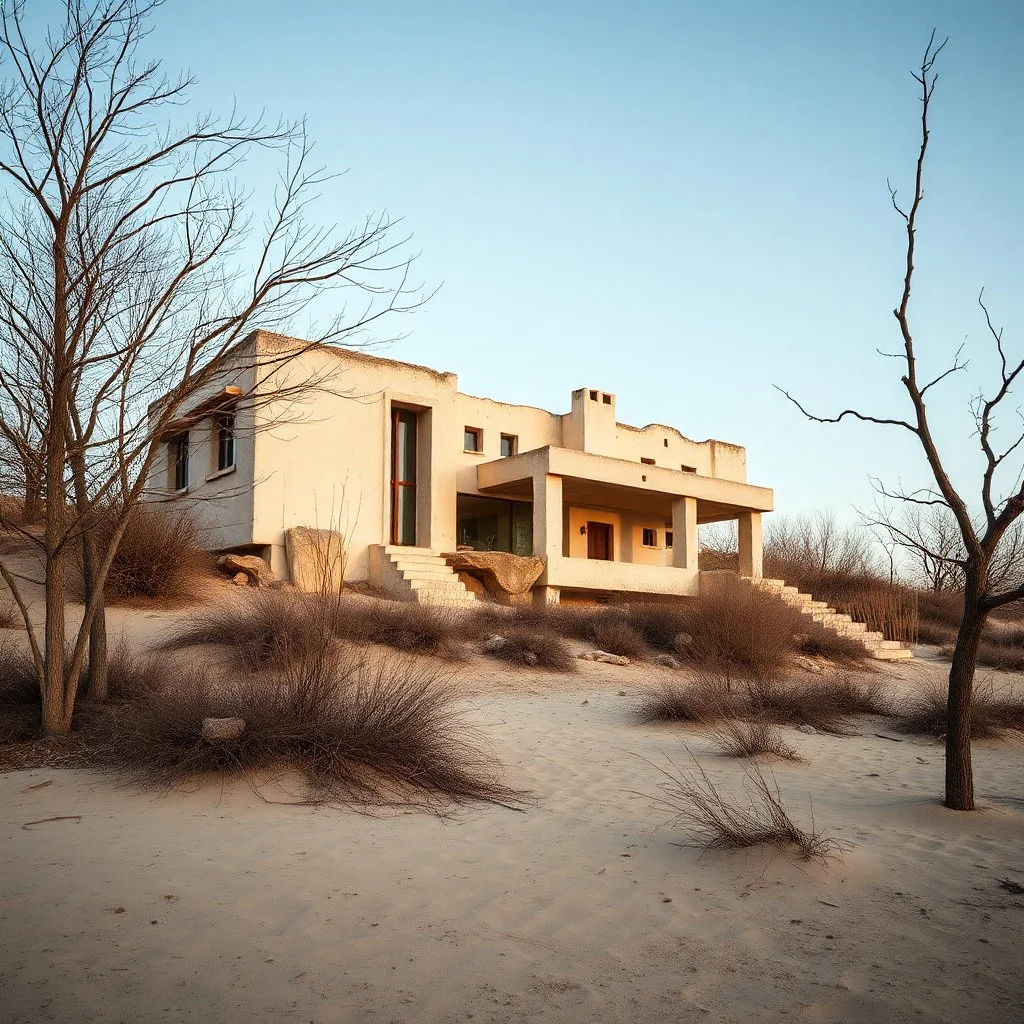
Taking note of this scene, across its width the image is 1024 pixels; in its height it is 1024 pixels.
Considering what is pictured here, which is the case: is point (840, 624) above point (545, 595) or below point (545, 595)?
below

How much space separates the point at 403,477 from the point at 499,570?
3.74 meters

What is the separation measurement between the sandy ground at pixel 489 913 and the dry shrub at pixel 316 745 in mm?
264

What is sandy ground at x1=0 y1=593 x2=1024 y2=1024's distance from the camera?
312 cm

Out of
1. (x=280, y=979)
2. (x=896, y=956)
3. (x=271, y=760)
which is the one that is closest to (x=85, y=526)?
(x=271, y=760)

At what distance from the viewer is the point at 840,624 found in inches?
824

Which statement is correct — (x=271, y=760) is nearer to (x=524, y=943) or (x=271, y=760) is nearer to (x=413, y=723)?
(x=413, y=723)

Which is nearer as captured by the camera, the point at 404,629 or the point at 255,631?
the point at 255,631

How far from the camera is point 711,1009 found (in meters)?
3.12

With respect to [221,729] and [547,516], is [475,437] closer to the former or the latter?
[547,516]

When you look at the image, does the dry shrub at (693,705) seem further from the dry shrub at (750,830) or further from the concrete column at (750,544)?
the concrete column at (750,544)

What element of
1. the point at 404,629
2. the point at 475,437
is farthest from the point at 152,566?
the point at 475,437

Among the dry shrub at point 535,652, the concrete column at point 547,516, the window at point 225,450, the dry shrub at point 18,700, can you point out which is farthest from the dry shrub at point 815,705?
the window at point 225,450

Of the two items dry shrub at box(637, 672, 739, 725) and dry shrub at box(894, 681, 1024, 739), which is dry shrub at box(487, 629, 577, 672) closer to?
dry shrub at box(637, 672, 739, 725)

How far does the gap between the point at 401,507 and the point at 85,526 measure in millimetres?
13740
